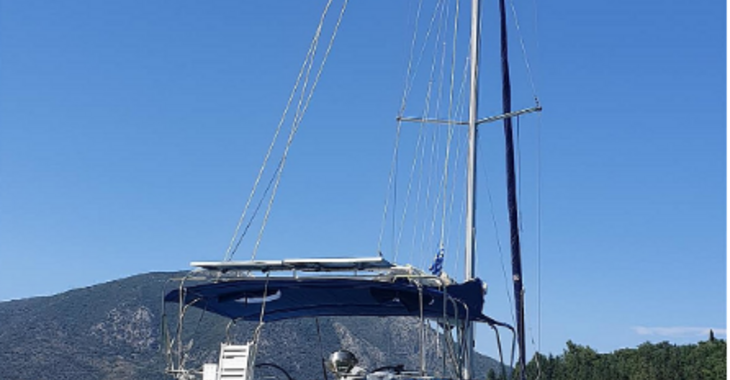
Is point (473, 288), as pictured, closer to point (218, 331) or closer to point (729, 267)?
point (729, 267)

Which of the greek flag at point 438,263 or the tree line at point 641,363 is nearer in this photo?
the greek flag at point 438,263

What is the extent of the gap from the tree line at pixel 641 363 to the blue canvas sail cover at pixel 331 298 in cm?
4969

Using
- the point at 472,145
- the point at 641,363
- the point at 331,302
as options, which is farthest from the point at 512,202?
the point at 641,363

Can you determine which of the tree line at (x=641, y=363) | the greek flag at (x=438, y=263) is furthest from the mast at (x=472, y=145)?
the tree line at (x=641, y=363)

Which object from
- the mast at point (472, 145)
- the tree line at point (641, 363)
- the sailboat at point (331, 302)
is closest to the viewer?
the sailboat at point (331, 302)

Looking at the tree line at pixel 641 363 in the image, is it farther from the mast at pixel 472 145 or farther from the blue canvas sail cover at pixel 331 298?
the blue canvas sail cover at pixel 331 298

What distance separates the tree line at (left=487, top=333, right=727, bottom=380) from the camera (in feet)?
228

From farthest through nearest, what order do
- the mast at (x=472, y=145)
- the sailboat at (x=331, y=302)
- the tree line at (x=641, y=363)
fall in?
A: 1. the tree line at (x=641, y=363)
2. the mast at (x=472, y=145)
3. the sailboat at (x=331, y=302)

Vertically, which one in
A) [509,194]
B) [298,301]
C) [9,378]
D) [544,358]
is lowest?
[298,301]

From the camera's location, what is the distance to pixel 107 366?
191625mm

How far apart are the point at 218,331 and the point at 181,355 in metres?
172

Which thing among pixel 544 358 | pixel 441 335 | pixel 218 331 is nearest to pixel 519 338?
pixel 441 335

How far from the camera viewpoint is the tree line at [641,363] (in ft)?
228

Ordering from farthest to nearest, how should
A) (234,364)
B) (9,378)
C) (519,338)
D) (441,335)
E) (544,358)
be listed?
1. (9,378)
2. (544,358)
3. (519,338)
4. (441,335)
5. (234,364)
